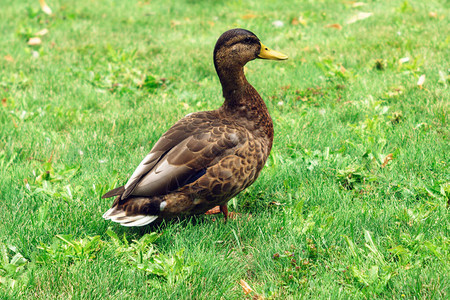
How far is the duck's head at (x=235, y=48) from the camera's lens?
129 inches

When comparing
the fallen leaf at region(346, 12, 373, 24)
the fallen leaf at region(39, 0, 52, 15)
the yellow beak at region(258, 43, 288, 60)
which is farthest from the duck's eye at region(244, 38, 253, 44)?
the fallen leaf at region(39, 0, 52, 15)

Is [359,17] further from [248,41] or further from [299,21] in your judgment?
[248,41]

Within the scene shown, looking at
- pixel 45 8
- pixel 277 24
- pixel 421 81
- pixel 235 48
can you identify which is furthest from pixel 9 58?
pixel 421 81

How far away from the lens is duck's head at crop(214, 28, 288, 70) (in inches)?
129

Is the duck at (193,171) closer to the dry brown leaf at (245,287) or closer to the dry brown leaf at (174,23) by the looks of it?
the dry brown leaf at (245,287)

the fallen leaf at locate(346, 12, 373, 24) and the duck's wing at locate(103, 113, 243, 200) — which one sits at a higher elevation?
the duck's wing at locate(103, 113, 243, 200)

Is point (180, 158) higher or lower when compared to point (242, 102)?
lower

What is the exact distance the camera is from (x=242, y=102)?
336cm

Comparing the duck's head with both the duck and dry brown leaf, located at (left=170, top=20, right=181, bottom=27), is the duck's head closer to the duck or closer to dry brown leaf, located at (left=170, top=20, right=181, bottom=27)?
the duck

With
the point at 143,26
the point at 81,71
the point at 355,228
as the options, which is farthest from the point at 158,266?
the point at 143,26

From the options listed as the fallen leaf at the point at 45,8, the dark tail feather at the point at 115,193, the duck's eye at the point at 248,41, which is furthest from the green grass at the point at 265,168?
the duck's eye at the point at 248,41

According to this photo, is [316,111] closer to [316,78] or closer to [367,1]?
[316,78]

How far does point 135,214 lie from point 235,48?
51.8 inches

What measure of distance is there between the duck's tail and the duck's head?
44.1 inches
